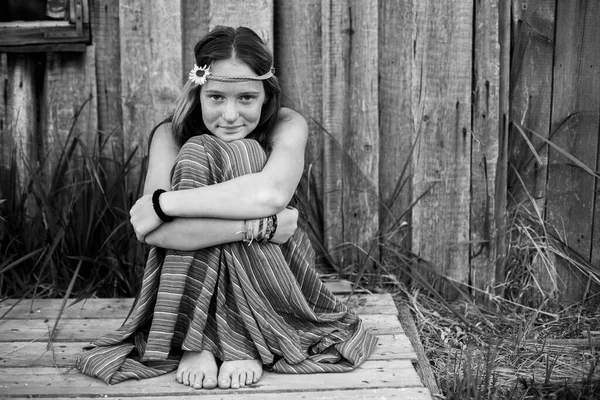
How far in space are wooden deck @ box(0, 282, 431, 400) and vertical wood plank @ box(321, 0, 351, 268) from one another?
0.46 meters

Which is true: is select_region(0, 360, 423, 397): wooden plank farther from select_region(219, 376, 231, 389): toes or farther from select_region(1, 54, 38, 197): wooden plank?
select_region(1, 54, 38, 197): wooden plank

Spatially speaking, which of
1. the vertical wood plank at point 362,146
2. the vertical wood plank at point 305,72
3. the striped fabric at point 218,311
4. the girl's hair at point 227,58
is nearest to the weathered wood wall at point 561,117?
the vertical wood plank at point 362,146

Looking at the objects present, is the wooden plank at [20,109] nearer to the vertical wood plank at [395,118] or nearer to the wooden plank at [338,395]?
the wooden plank at [338,395]

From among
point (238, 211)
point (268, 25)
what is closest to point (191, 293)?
point (238, 211)

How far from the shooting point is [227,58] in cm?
298

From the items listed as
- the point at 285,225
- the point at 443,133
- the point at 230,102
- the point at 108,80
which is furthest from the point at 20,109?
the point at 443,133

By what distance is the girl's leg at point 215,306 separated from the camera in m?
2.76

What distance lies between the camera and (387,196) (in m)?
3.83

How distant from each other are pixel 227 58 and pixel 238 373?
3.58 feet

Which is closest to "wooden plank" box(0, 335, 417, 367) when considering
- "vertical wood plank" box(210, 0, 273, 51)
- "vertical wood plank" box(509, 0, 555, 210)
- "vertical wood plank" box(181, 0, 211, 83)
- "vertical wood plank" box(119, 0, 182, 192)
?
"vertical wood plank" box(119, 0, 182, 192)

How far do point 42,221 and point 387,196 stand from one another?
1.54 m

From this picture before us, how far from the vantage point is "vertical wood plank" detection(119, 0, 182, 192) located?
3.68 m

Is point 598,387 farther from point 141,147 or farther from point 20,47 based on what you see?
point 20,47

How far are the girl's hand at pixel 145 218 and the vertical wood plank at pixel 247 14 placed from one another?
108 cm
